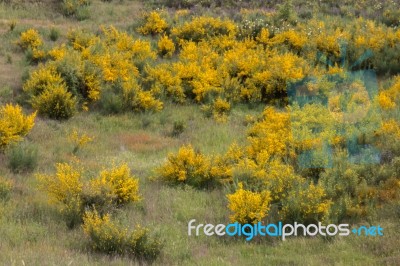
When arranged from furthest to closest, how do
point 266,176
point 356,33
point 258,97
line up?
point 356,33
point 258,97
point 266,176

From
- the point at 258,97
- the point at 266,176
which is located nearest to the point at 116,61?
the point at 258,97

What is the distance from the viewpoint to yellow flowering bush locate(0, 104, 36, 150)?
34.7ft

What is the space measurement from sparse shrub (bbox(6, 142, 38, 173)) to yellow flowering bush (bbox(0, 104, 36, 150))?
1.60 feet

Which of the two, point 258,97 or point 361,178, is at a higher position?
point 361,178

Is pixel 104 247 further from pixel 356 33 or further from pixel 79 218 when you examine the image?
pixel 356 33

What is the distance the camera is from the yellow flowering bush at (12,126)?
10566mm

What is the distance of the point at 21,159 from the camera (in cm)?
991

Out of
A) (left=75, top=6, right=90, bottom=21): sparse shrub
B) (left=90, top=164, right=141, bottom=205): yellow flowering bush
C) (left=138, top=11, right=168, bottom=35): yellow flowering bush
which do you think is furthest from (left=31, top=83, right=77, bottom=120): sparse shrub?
(left=75, top=6, right=90, bottom=21): sparse shrub

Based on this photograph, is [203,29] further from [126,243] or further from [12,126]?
[126,243]

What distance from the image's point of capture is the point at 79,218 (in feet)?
25.5

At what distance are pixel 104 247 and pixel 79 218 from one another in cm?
119

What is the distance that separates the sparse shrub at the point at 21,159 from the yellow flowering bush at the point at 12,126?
0.49 m

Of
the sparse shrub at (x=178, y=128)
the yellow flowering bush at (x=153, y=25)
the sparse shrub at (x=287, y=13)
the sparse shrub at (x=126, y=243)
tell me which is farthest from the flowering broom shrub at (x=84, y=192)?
the sparse shrub at (x=287, y=13)

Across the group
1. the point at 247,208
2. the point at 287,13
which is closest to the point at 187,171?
the point at 247,208
